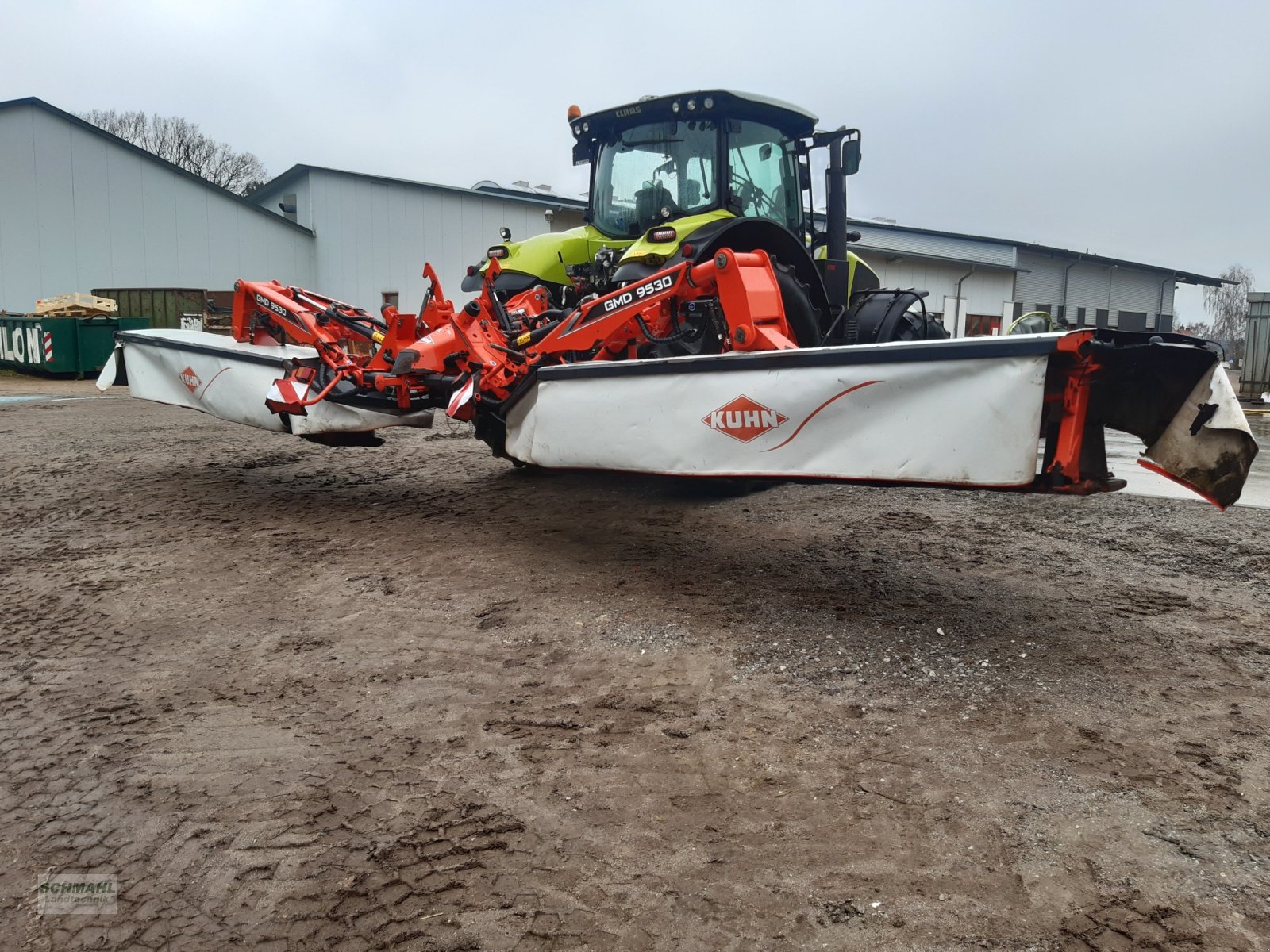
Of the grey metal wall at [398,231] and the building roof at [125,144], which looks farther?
the grey metal wall at [398,231]

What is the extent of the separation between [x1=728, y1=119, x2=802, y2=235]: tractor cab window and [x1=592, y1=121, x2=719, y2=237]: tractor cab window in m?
0.15

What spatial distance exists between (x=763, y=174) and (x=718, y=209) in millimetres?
595

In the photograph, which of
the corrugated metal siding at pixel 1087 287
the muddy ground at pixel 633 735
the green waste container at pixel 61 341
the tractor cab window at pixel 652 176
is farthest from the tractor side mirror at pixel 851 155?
the corrugated metal siding at pixel 1087 287

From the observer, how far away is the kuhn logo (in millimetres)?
3650

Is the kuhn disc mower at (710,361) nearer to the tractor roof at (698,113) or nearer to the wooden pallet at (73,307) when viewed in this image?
the tractor roof at (698,113)

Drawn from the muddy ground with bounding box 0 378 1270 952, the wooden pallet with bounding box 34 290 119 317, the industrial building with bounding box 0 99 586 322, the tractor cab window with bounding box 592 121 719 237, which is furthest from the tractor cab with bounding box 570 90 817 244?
the industrial building with bounding box 0 99 586 322

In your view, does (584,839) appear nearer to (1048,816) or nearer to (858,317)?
(1048,816)

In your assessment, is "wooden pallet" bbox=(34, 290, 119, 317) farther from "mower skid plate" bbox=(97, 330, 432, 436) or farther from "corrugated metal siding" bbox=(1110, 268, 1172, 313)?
"corrugated metal siding" bbox=(1110, 268, 1172, 313)

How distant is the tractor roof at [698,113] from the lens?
555 centimetres

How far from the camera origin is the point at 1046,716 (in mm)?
2893

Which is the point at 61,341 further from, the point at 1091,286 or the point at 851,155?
the point at 1091,286

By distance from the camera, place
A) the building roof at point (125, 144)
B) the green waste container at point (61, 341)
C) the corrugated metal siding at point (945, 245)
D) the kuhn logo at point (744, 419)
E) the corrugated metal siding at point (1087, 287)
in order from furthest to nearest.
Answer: the corrugated metal siding at point (1087, 287)
the corrugated metal siding at point (945, 245)
the building roof at point (125, 144)
the green waste container at point (61, 341)
the kuhn logo at point (744, 419)

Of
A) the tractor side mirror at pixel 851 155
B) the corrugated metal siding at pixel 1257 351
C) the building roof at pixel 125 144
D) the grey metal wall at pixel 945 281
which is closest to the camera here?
the tractor side mirror at pixel 851 155

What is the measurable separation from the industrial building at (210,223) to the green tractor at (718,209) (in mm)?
13167
